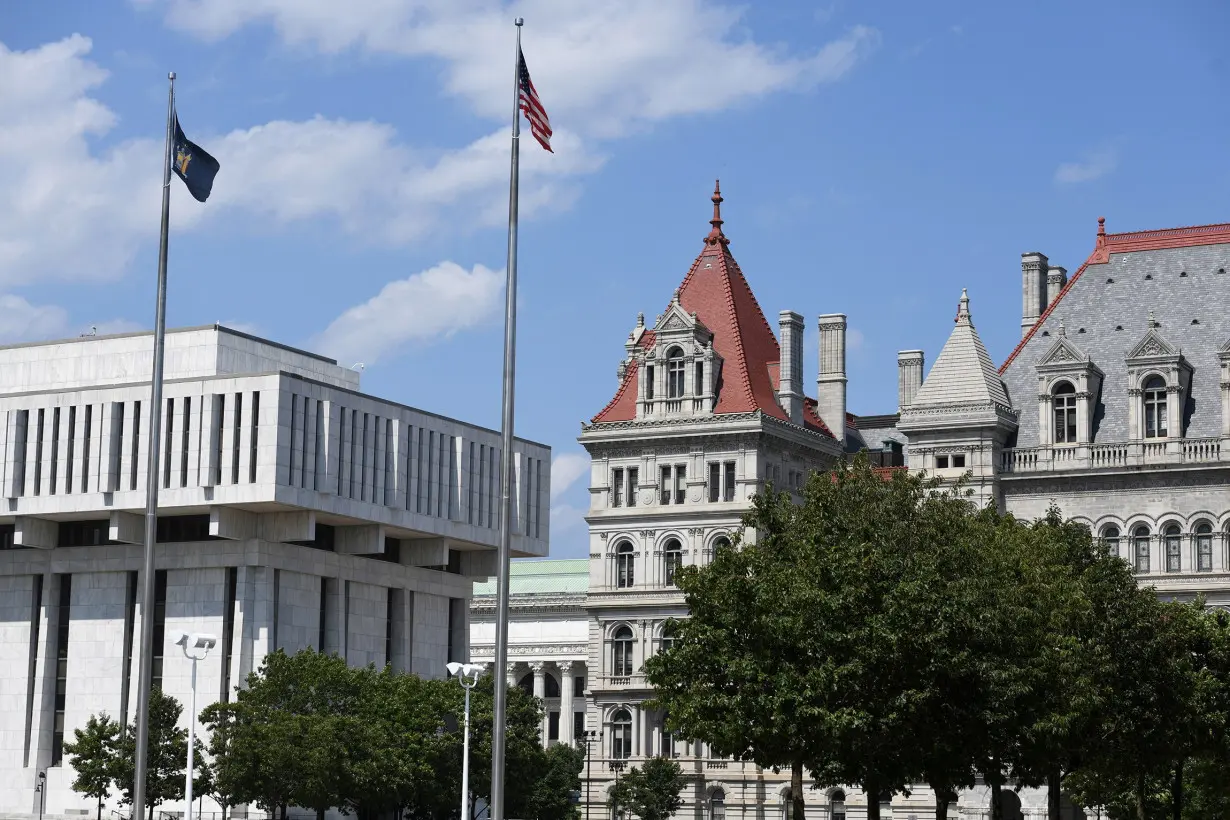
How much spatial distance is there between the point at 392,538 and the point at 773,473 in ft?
87.0

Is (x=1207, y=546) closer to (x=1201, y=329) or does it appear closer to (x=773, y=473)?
(x=1201, y=329)

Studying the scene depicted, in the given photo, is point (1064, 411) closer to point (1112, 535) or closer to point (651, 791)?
point (1112, 535)

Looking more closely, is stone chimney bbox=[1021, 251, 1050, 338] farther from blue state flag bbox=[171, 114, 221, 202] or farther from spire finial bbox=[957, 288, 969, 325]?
blue state flag bbox=[171, 114, 221, 202]

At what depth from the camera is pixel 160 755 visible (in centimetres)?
9331

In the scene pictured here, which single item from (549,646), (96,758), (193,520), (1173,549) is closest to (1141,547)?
(1173,549)

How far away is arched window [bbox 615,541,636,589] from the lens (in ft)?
366

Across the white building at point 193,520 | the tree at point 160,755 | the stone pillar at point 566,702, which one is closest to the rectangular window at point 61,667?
the white building at point 193,520

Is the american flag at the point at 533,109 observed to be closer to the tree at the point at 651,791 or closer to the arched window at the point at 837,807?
the tree at the point at 651,791

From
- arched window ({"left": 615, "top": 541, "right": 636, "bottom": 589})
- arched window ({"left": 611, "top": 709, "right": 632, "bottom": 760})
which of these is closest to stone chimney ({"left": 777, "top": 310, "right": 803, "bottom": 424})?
arched window ({"left": 615, "top": 541, "right": 636, "bottom": 589})

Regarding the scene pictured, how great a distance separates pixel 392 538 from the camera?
124 m

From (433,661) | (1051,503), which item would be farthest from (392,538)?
(1051,503)

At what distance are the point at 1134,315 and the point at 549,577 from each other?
78.2 metres

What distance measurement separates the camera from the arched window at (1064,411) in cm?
10306

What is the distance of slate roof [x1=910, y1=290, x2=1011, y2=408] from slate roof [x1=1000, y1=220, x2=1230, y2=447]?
2654 mm
